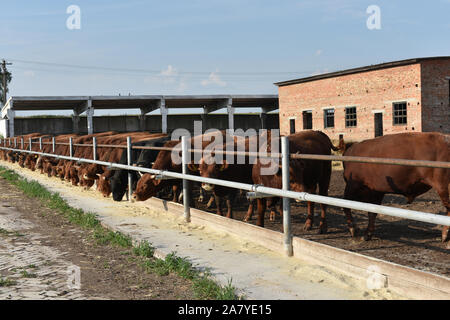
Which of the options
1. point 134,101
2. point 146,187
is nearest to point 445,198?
point 146,187

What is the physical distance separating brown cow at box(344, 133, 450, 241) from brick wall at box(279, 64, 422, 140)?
62.5 ft

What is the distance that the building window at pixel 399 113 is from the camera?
1035 inches

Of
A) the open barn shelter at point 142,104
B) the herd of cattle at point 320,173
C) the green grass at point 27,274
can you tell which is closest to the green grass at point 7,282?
the green grass at point 27,274

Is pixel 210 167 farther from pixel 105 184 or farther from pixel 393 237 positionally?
pixel 105 184

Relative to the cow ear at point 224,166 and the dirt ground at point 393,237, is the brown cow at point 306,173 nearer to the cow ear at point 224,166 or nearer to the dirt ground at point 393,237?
the dirt ground at point 393,237

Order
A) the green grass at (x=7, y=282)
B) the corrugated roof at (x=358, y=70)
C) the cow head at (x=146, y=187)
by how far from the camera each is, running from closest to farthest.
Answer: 1. the green grass at (x=7, y=282)
2. the cow head at (x=146, y=187)
3. the corrugated roof at (x=358, y=70)

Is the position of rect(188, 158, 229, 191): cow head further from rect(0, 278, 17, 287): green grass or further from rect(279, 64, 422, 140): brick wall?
rect(279, 64, 422, 140): brick wall

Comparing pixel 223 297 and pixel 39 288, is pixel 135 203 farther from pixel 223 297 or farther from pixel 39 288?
pixel 223 297

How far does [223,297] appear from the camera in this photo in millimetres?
4398

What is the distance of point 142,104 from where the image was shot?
137ft

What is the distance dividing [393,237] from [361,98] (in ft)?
75.4

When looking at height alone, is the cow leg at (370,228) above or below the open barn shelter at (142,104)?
below
